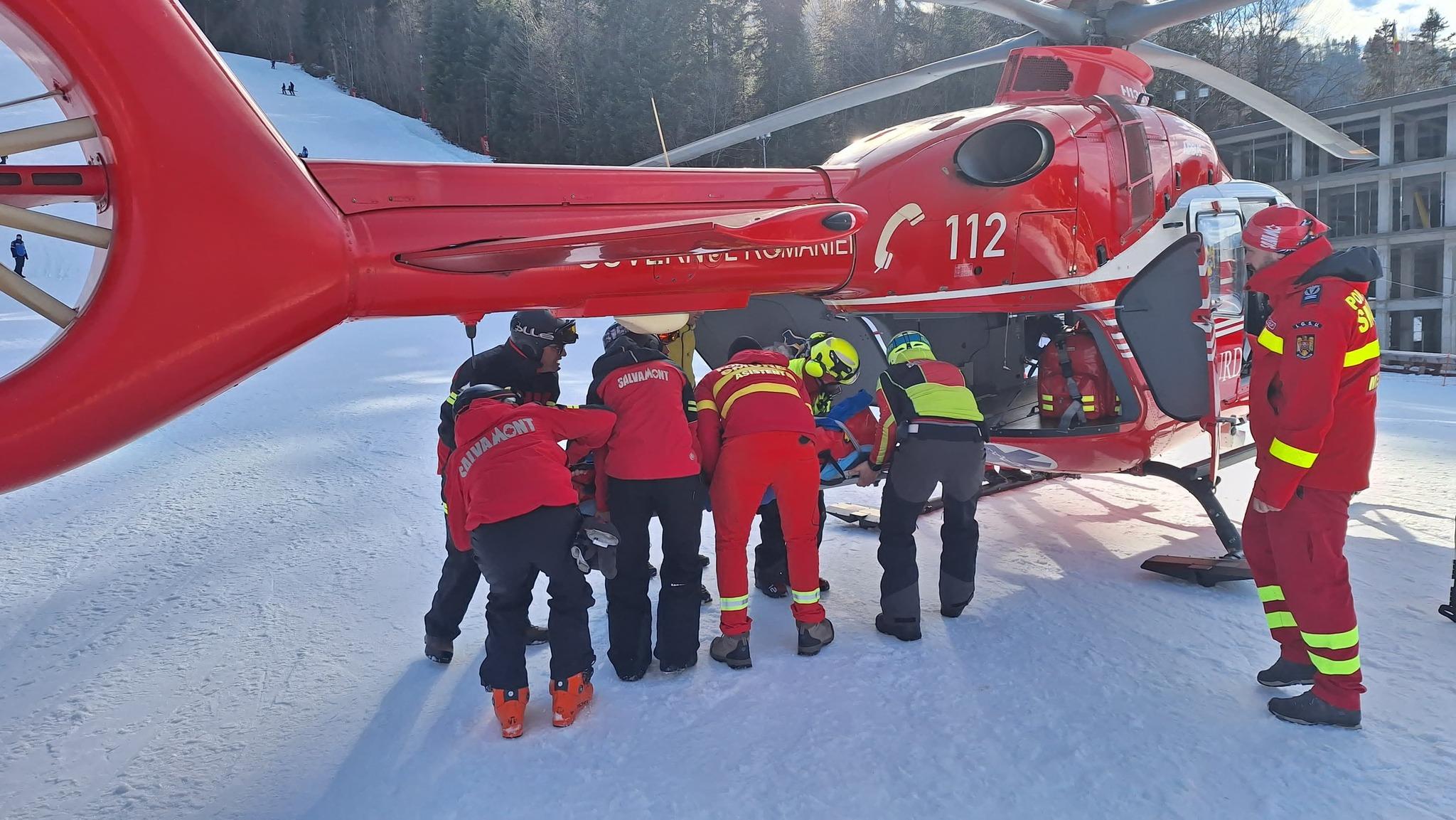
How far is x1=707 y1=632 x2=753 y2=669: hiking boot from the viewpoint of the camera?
4.07 metres

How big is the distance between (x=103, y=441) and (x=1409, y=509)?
301 inches

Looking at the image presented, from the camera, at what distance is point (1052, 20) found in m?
5.57

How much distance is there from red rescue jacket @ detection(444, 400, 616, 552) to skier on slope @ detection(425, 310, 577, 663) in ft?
0.90

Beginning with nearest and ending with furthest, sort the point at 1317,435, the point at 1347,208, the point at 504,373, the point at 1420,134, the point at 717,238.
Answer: the point at 717,238 < the point at 1317,435 < the point at 504,373 < the point at 1420,134 < the point at 1347,208

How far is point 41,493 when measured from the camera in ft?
21.4

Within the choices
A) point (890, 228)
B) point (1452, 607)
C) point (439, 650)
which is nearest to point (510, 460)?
point (439, 650)

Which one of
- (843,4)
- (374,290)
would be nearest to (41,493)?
(374,290)

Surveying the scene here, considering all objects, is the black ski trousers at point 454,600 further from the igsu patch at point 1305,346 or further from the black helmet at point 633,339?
the igsu patch at point 1305,346

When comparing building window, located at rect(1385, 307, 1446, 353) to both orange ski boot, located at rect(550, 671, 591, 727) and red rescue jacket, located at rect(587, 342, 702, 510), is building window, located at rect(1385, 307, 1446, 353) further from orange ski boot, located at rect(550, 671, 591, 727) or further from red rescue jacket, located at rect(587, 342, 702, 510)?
orange ski boot, located at rect(550, 671, 591, 727)

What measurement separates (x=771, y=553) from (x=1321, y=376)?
289 cm

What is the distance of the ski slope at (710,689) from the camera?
10.1ft

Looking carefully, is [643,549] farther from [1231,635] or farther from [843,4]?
[843,4]

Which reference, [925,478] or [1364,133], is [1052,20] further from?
[1364,133]

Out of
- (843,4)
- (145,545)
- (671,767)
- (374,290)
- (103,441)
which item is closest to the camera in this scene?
(103,441)
